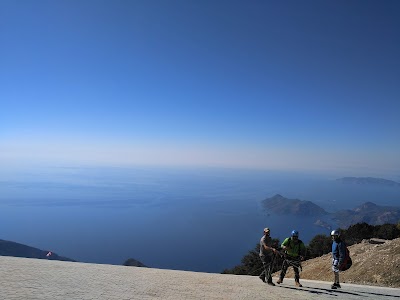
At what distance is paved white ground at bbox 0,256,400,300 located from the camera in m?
7.62

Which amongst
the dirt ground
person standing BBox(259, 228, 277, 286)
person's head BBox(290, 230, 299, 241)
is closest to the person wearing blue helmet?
person's head BBox(290, 230, 299, 241)

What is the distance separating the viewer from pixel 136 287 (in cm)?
851

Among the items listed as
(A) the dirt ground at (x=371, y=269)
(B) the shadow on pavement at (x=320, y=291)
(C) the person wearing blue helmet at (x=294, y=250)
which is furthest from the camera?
(A) the dirt ground at (x=371, y=269)

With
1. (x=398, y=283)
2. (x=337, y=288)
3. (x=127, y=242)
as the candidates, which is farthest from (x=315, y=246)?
(x=127, y=242)

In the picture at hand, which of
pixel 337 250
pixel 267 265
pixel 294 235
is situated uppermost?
pixel 294 235

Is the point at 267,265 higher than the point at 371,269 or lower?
higher

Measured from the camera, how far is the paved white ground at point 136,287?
25.0 feet

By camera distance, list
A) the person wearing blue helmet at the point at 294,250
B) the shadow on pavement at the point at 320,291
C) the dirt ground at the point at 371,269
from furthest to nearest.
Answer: the dirt ground at the point at 371,269
the person wearing blue helmet at the point at 294,250
the shadow on pavement at the point at 320,291

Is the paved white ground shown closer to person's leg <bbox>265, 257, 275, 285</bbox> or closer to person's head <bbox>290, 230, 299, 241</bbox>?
person's leg <bbox>265, 257, 275, 285</bbox>

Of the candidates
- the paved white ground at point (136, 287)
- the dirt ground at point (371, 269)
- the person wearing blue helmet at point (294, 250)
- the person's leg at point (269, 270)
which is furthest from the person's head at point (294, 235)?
the dirt ground at point (371, 269)

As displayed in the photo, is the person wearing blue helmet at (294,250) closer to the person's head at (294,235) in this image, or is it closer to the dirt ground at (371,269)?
the person's head at (294,235)

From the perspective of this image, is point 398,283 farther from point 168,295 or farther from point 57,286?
point 57,286

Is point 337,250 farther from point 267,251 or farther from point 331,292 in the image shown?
point 267,251

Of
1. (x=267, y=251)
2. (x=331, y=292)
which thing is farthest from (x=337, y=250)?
(x=267, y=251)
